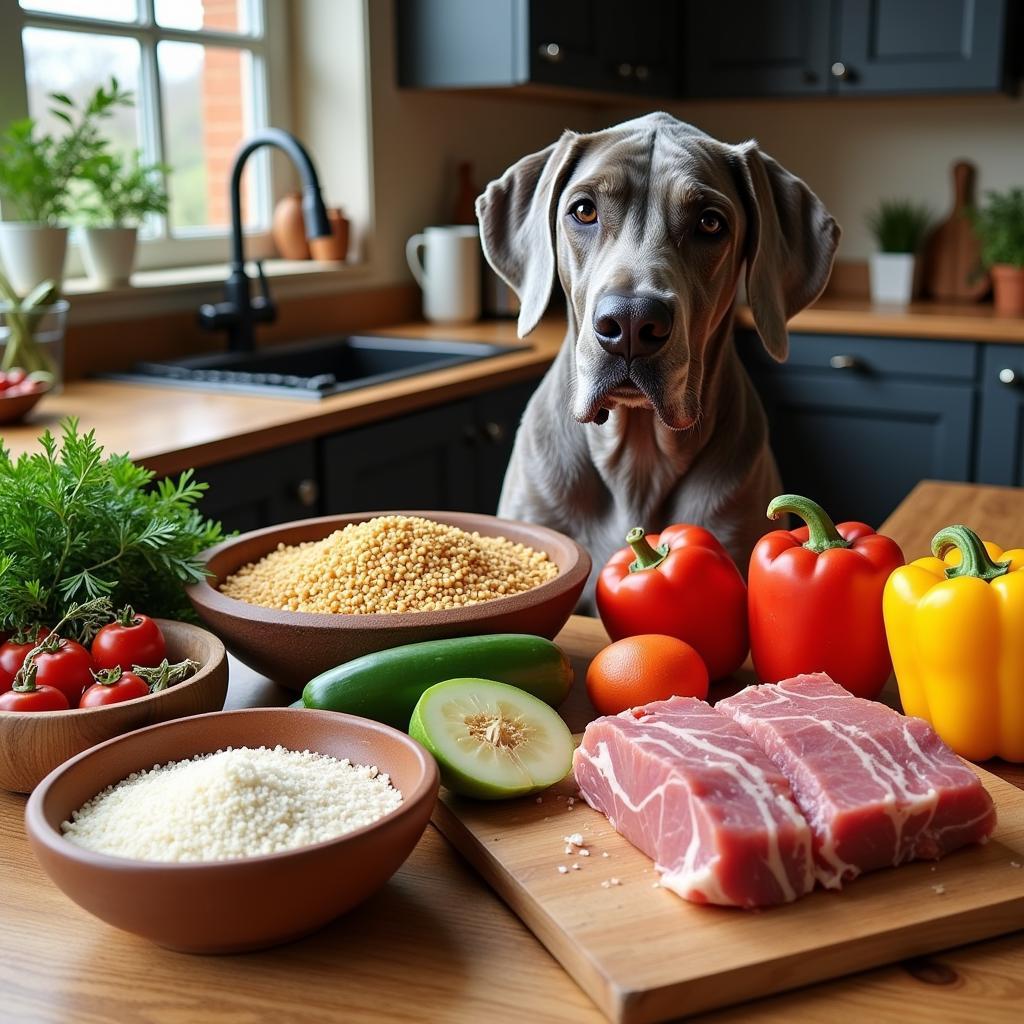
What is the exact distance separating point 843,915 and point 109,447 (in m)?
1.72

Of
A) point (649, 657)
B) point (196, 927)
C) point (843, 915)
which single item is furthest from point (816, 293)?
point (196, 927)

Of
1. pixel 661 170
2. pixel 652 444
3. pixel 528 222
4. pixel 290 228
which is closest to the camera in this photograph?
pixel 661 170

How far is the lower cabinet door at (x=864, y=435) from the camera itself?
12.2ft

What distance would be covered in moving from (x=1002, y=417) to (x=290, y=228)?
7.10 ft

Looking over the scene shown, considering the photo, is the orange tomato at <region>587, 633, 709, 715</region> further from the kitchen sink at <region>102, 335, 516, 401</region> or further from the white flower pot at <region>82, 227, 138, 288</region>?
the white flower pot at <region>82, 227, 138, 288</region>

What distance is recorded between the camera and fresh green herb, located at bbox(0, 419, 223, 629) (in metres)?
1.08

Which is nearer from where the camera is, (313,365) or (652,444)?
(652,444)

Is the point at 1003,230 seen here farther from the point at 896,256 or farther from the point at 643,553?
the point at 643,553

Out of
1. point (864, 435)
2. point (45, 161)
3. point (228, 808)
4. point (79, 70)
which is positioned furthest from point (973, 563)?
point (864, 435)

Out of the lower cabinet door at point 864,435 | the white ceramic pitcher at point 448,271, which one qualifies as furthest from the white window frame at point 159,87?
the lower cabinet door at point 864,435

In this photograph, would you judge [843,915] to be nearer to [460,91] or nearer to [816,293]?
[816,293]

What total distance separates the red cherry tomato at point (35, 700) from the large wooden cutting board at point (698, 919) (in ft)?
1.07

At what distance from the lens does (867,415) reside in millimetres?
3842

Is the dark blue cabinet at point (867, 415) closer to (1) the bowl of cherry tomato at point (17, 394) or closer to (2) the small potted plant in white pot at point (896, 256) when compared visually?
(2) the small potted plant in white pot at point (896, 256)
